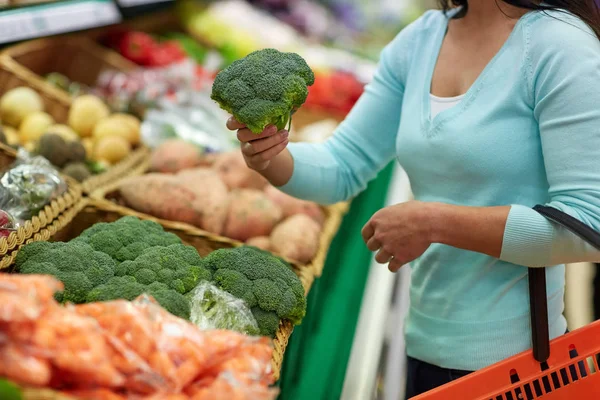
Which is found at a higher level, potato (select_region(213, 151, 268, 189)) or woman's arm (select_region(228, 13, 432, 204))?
woman's arm (select_region(228, 13, 432, 204))

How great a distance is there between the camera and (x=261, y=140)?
1.37 m

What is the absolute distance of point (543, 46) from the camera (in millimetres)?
1238

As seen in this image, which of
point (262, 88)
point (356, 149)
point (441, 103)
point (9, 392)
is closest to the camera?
point (9, 392)

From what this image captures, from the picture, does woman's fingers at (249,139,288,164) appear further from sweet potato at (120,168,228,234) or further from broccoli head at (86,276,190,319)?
sweet potato at (120,168,228,234)

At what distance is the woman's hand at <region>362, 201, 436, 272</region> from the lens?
127 cm

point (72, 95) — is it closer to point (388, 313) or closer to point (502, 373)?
point (388, 313)

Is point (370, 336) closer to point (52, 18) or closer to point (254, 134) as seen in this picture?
point (254, 134)

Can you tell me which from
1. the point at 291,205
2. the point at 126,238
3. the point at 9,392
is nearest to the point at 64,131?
the point at 291,205

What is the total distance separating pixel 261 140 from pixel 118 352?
626 millimetres

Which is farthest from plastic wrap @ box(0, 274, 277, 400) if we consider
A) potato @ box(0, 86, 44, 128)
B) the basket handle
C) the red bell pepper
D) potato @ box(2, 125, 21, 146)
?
the red bell pepper

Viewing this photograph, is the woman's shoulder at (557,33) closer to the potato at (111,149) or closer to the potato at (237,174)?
the potato at (237,174)

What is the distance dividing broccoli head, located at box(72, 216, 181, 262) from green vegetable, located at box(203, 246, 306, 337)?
15 cm

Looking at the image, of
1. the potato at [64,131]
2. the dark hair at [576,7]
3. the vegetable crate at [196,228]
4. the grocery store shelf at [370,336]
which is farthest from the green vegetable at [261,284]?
the potato at [64,131]

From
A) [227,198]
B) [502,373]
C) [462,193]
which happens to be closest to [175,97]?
[227,198]
